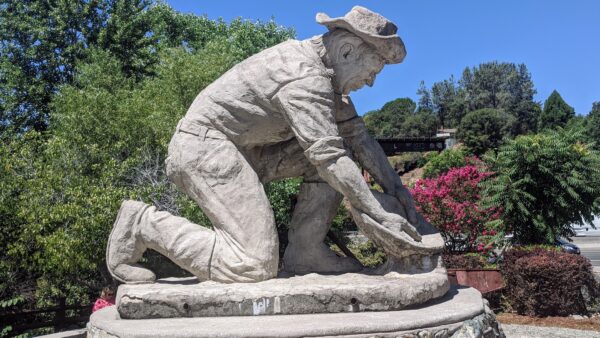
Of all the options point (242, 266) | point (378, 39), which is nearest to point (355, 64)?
point (378, 39)

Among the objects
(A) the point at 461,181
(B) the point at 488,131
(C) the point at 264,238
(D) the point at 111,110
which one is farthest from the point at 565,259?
(B) the point at 488,131

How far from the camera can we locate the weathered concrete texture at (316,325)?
9.70 ft

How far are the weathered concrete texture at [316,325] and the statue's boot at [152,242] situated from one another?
35cm

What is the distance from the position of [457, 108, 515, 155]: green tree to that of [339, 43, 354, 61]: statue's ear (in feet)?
138

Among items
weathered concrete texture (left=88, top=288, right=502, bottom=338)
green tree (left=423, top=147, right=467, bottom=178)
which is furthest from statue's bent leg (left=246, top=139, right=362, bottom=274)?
green tree (left=423, top=147, right=467, bottom=178)

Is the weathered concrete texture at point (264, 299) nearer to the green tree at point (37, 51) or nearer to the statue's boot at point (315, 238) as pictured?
the statue's boot at point (315, 238)

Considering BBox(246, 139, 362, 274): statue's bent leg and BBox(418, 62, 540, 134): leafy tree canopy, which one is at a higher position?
BBox(418, 62, 540, 134): leafy tree canopy

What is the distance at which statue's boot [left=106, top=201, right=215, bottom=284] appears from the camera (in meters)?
3.74

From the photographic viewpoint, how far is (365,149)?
14.5 ft

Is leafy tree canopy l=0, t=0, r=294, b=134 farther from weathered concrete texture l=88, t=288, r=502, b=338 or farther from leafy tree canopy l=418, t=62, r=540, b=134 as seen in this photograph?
leafy tree canopy l=418, t=62, r=540, b=134

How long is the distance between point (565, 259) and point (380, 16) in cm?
652

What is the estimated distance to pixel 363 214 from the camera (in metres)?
3.77

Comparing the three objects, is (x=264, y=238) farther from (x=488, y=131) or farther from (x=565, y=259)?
(x=488, y=131)

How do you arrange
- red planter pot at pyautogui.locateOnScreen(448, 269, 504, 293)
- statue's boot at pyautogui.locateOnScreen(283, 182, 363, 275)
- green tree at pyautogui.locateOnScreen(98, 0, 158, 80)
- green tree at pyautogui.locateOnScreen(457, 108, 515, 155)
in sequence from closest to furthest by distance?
statue's boot at pyautogui.locateOnScreen(283, 182, 363, 275), red planter pot at pyautogui.locateOnScreen(448, 269, 504, 293), green tree at pyautogui.locateOnScreen(98, 0, 158, 80), green tree at pyautogui.locateOnScreen(457, 108, 515, 155)
